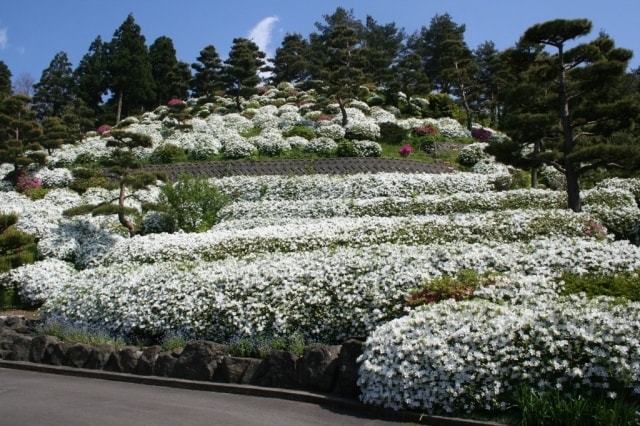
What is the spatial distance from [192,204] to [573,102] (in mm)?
11585

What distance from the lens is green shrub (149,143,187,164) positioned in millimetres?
27812

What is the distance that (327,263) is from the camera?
31.9 ft

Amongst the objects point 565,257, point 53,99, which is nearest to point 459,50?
point 565,257

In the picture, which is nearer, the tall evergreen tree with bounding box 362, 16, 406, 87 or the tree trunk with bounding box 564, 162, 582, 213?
the tree trunk with bounding box 564, 162, 582, 213

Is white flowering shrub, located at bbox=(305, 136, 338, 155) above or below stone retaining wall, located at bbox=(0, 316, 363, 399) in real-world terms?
above

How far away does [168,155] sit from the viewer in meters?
27.8

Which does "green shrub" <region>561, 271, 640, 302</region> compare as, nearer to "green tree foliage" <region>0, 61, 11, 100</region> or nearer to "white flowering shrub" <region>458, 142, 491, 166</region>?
"white flowering shrub" <region>458, 142, 491, 166</region>

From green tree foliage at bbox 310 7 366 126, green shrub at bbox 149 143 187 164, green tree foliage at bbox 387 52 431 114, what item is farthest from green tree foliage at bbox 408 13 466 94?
green shrub at bbox 149 143 187 164

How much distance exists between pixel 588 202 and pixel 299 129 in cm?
1742

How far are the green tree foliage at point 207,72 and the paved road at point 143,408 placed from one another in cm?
4514

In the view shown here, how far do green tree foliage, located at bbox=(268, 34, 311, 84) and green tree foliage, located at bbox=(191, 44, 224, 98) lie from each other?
8.38 m

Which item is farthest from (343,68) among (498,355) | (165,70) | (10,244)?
(165,70)

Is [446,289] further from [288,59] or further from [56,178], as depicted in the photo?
[288,59]

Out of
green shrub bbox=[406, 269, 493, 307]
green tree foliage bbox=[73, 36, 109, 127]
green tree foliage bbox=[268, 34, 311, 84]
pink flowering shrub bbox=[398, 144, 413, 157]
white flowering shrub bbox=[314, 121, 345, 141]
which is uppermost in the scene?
green tree foliage bbox=[268, 34, 311, 84]
